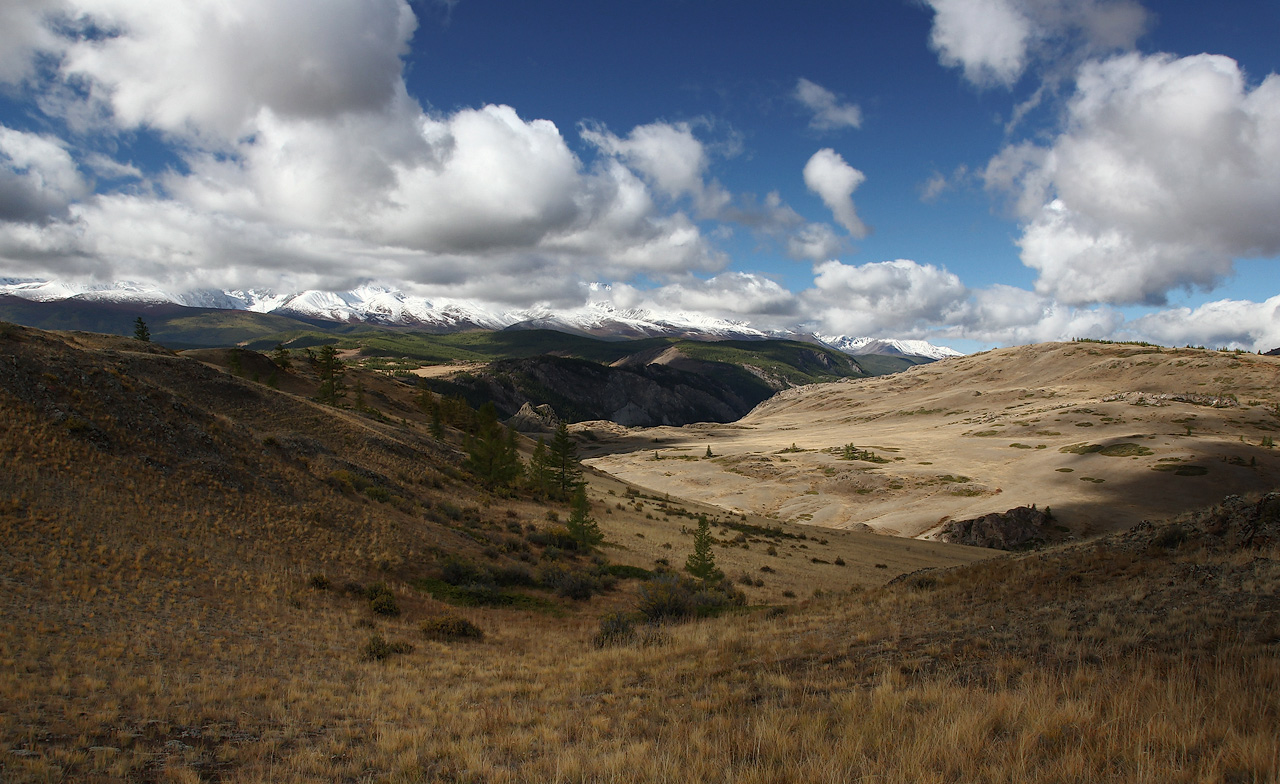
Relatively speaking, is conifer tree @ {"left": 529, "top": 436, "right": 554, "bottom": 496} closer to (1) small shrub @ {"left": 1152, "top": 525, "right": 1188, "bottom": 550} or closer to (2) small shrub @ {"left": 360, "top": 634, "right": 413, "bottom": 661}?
(2) small shrub @ {"left": 360, "top": 634, "right": 413, "bottom": 661}

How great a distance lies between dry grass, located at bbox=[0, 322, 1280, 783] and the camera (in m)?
6.09

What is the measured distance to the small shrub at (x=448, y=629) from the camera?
15875 millimetres

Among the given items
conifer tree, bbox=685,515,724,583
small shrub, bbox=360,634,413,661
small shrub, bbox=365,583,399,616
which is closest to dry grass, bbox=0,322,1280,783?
small shrub, bbox=360,634,413,661

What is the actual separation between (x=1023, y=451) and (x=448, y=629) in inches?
3466

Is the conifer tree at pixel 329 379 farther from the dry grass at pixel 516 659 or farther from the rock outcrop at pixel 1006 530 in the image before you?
the rock outcrop at pixel 1006 530

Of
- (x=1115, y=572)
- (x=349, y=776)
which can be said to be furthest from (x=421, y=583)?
(x=1115, y=572)

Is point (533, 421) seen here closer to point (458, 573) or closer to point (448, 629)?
point (458, 573)

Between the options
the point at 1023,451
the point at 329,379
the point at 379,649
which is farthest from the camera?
the point at 1023,451

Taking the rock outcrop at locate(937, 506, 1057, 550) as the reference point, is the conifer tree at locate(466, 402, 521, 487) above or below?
above

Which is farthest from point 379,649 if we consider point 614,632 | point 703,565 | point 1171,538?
point 1171,538

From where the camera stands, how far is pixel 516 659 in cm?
1401

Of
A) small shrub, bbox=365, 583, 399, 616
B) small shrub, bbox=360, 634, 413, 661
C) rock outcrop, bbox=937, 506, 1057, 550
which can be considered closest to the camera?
small shrub, bbox=360, 634, 413, 661

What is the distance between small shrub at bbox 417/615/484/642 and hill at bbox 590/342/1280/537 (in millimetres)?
48428

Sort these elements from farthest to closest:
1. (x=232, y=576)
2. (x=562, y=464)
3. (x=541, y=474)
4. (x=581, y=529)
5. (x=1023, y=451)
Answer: (x=1023, y=451)
(x=562, y=464)
(x=541, y=474)
(x=581, y=529)
(x=232, y=576)
